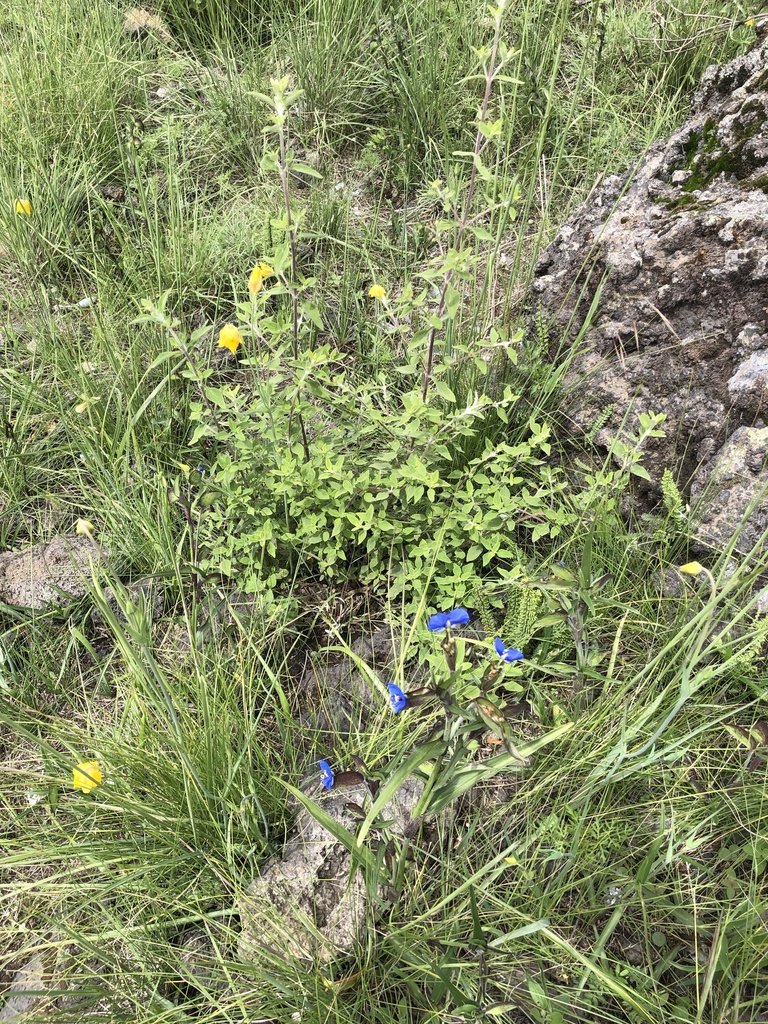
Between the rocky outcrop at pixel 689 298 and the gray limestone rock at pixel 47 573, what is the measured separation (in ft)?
4.80

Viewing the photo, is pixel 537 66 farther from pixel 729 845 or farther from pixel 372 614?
pixel 729 845

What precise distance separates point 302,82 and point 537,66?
99 centimetres

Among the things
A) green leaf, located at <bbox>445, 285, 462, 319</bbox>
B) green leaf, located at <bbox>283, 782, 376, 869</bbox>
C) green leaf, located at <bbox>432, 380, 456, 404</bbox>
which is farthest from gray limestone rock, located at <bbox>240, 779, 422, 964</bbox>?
green leaf, located at <bbox>445, 285, 462, 319</bbox>

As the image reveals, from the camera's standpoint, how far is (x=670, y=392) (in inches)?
75.8

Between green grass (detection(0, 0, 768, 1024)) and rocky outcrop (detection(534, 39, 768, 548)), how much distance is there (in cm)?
13

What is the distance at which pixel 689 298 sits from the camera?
6.26 ft

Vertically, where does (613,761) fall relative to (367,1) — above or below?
below

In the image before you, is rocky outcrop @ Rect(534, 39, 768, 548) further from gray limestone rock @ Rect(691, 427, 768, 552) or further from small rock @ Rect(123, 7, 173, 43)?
small rock @ Rect(123, 7, 173, 43)

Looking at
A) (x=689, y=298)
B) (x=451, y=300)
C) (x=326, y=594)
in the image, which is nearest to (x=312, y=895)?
(x=326, y=594)

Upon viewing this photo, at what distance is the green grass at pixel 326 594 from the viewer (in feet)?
4.35

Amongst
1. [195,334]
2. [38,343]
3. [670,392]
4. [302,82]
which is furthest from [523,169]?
[38,343]

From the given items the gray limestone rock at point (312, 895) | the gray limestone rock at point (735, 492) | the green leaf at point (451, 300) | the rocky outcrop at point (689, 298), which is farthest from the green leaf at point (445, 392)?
A: the gray limestone rock at point (312, 895)

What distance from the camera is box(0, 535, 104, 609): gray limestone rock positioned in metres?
2.00

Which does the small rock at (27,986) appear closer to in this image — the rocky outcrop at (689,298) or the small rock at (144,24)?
the rocky outcrop at (689,298)
